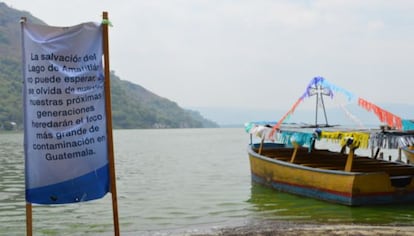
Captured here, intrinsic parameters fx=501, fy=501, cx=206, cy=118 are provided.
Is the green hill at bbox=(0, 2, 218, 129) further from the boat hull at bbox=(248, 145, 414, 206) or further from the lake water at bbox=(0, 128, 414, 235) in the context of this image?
the boat hull at bbox=(248, 145, 414, 206)

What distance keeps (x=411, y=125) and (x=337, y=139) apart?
2.76m

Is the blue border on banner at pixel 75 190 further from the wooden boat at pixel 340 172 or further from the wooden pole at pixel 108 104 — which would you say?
the wooden boat at pixel 340 172

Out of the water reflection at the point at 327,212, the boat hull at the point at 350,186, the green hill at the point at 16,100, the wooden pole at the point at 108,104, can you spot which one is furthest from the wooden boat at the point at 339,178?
the green hill at the point at 16,100

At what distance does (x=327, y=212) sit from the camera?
518 inches

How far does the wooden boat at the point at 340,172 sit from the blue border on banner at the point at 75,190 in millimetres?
8428

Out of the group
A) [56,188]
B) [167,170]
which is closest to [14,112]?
[167,170]

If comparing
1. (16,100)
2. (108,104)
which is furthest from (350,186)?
(16,100)

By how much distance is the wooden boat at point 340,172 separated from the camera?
13.0 m

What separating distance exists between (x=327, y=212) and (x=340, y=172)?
1.10 meters

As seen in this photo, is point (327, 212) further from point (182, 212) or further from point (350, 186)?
point (182, 212)

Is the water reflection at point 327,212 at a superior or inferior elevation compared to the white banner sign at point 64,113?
inferior

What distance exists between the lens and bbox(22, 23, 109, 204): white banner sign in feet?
18.2

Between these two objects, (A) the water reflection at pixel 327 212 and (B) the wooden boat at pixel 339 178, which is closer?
(A) the water reflection at pixel 327 212

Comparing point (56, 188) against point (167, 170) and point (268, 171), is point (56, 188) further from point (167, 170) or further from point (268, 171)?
point (167, 170)
